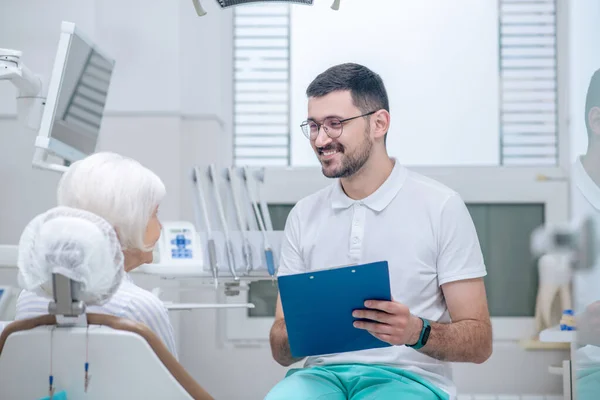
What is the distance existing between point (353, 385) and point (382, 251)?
1.05ft

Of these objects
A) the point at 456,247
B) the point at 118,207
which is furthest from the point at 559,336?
the point at 118,207

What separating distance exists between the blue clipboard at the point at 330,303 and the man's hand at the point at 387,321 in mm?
13

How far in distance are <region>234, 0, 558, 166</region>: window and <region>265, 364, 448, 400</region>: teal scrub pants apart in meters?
1.90

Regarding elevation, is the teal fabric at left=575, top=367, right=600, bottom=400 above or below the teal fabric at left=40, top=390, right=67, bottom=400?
below

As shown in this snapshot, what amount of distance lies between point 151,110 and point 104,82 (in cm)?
47

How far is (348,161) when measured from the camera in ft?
6.06

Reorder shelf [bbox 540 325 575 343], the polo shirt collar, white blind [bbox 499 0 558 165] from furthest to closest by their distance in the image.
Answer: white blind [bbox 499 0 558 165] < shelf [bbox 540 325 575 343] < the polo shirt collar

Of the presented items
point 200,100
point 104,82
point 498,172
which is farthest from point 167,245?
point 498,172

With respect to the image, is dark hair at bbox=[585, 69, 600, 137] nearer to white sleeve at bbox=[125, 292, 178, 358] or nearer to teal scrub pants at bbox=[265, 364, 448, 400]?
teal scrub pants at bbox=[265, 364, 448, 400]

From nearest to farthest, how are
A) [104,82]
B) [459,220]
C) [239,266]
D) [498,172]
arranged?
[459,220] → [239,266] → [104,82] → [498,172]

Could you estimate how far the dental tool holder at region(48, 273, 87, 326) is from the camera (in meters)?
1.09

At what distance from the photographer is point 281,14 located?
3.49 metres

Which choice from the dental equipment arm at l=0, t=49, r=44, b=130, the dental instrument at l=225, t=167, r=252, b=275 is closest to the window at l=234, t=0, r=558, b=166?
the dental instrument at l=225, t=167, r=252, b=275

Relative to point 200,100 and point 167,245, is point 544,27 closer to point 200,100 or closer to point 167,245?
point 200,100
